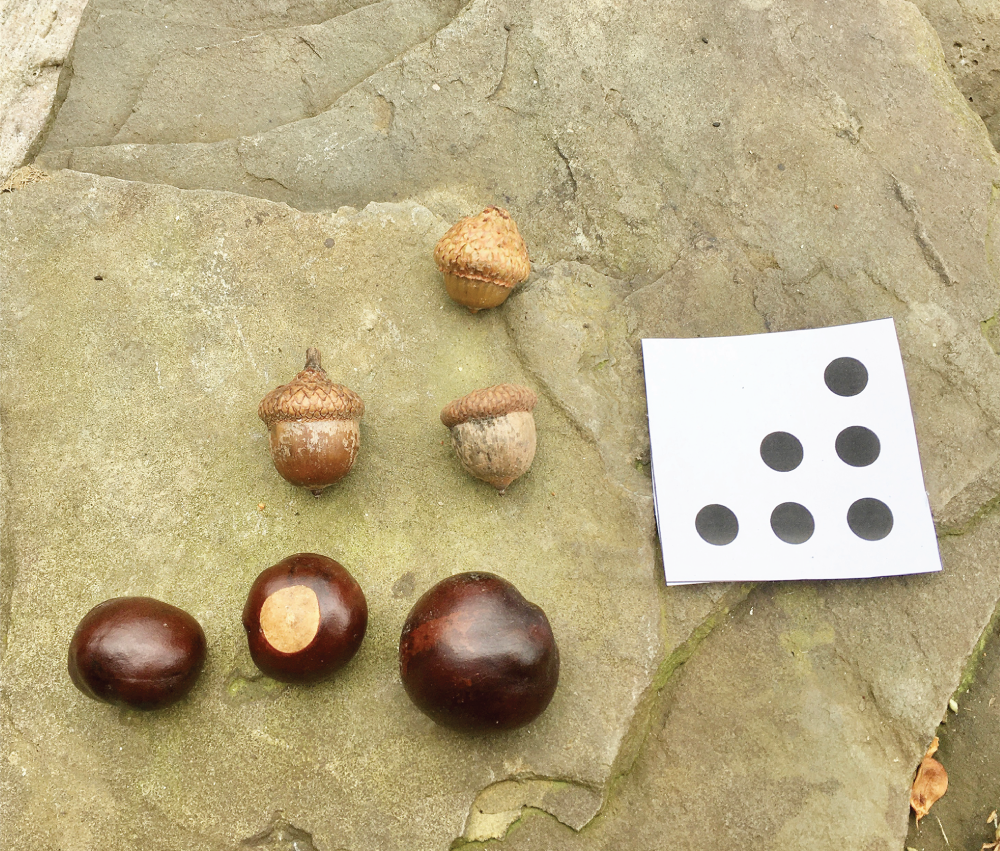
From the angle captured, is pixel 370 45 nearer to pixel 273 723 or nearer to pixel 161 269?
pixel 161 269

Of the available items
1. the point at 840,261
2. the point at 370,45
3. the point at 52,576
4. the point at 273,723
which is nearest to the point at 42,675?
the point at 52,576

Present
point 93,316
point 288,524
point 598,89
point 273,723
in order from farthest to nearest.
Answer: point 598,89
point 93,316
point 288,524
point 273,723

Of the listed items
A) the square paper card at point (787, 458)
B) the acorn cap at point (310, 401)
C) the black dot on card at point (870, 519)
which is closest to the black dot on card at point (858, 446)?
the square paper card at point (787, 458)

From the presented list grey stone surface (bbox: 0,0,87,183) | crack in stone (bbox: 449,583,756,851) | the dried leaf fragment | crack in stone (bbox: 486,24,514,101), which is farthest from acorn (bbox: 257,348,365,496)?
the dried leaf fragment

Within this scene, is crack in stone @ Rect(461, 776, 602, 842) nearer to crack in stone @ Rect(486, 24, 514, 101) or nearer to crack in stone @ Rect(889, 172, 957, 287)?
crack in stone @ Rect(889, 172, 957, 287)

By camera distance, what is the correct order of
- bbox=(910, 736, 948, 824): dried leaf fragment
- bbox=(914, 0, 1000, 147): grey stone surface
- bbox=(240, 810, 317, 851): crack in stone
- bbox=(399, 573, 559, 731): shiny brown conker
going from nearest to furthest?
bbox=(399, 573, 559, 731): shiny brown conker → bbox=(240, 810, 317, 851): crack in stone → bbox=(910, 736, 948, 824): dried leaf fragment → bbox=(914, 0, 1000, 147): grey stone surface

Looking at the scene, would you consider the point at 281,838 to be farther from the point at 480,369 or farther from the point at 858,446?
the point at 858,446
